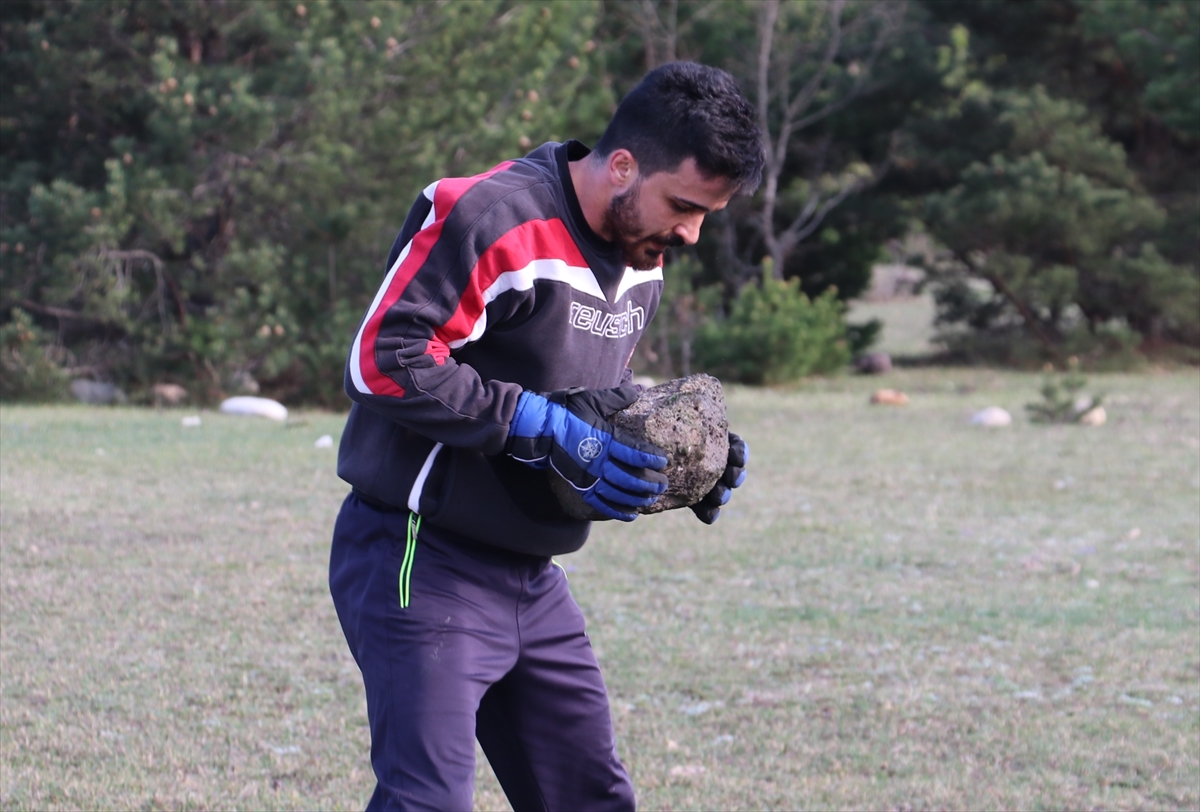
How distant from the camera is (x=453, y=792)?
2561mm

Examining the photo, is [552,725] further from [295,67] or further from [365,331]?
[295,67]

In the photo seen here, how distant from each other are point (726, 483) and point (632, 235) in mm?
665

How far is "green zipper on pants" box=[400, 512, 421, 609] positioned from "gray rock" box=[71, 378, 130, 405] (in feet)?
45.6

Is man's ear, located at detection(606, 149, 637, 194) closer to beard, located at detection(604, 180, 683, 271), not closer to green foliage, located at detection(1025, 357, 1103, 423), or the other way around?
beard, located at detection(604, 180, 683, 271)

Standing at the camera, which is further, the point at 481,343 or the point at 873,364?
the point at 873,364

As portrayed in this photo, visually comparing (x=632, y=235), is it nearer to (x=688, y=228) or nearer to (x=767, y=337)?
(x=688, y=228)

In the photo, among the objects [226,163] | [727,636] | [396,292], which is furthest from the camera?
[226,163]

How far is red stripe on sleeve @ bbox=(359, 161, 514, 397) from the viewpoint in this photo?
2604 millimetres

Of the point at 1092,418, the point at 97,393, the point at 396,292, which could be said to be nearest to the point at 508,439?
the point at 396,292

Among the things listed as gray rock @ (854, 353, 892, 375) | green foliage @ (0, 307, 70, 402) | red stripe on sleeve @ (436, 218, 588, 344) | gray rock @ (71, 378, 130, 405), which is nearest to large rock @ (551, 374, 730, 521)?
red stripe on sleeve @ (436, 218, 588, 344)

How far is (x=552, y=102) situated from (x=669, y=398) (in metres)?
15.8

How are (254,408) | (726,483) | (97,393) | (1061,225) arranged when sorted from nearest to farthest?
1. (726,483)
2. (254,408)
3. (97,393)
4. (1061,225)

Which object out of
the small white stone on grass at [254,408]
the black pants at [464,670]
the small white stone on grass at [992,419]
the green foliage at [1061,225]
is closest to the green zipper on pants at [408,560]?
the black pants at [464,670]

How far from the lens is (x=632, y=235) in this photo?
9.42 ft
